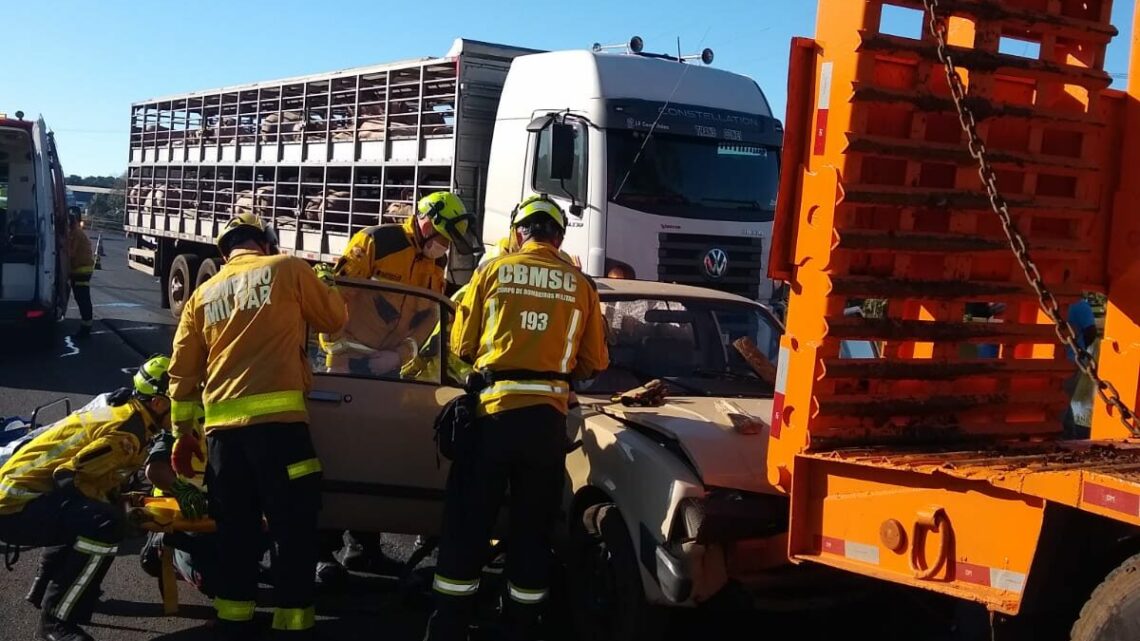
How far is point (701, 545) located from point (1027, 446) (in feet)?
4.05

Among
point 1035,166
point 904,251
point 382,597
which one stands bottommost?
point 382,597

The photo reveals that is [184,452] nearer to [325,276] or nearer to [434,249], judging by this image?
[325,276]

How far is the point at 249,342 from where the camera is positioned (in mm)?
4742

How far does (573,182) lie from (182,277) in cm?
906

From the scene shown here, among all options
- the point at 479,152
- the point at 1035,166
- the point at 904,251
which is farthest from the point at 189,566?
the point at 479,152

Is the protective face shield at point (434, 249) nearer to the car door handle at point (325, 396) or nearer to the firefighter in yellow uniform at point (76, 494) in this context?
the car door handle at point (325, 396)

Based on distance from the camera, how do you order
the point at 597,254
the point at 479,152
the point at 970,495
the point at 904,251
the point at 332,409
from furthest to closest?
the point at 479,152 → the point at 597,254 → the point at 332,409 → the point at 904,251 → the point at 970,495

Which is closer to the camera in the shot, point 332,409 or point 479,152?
point 332,409

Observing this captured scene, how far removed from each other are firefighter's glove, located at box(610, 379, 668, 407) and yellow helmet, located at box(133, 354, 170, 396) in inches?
83.3

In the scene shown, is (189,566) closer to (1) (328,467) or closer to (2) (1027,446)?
(1) (328,467)

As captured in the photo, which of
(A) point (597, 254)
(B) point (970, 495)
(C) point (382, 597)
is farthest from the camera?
(A) point (597, 254)

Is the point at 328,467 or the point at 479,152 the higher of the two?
the point at 479,152

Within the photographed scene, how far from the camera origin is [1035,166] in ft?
12.9

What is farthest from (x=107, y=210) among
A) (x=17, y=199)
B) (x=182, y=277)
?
(x=17, y=199)
